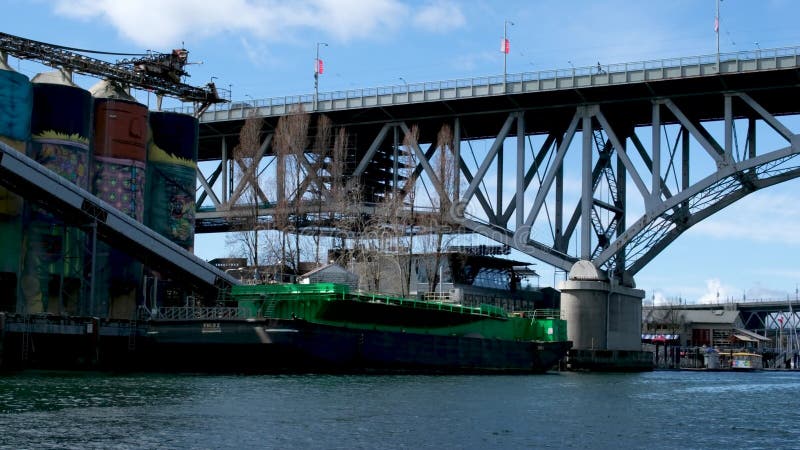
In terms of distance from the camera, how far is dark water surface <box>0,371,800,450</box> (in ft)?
106

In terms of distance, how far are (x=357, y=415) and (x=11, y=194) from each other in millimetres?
36455

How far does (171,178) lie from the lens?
81.8 meters

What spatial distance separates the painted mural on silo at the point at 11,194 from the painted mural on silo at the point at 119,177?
23.0 feet

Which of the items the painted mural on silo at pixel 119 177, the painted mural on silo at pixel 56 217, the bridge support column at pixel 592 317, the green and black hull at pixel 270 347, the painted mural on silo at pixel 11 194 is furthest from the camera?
the bridge support column at pixel 592 317

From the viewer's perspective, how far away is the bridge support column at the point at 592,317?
86812 mm

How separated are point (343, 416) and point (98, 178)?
42225 mm

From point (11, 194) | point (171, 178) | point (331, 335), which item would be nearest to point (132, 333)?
point (331, 335)

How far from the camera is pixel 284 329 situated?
61812 mm

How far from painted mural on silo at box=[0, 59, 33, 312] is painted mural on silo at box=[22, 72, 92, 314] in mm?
980

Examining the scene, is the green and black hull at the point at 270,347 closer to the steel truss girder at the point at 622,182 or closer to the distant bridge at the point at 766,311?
the steel truss girder at the point at 622,182

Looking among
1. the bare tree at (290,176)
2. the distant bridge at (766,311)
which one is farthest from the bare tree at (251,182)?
the distant bridge at (766,311)

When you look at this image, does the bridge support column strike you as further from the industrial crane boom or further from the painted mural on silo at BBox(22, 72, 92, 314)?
the painted mural on silo at BBox(22, 72, 92, 314)

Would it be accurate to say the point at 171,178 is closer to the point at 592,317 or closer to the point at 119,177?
the point at 119,177

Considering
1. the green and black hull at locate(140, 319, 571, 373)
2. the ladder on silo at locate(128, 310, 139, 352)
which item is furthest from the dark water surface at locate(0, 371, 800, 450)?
the ladder on silo at locate(128, 310, 139, 352)
